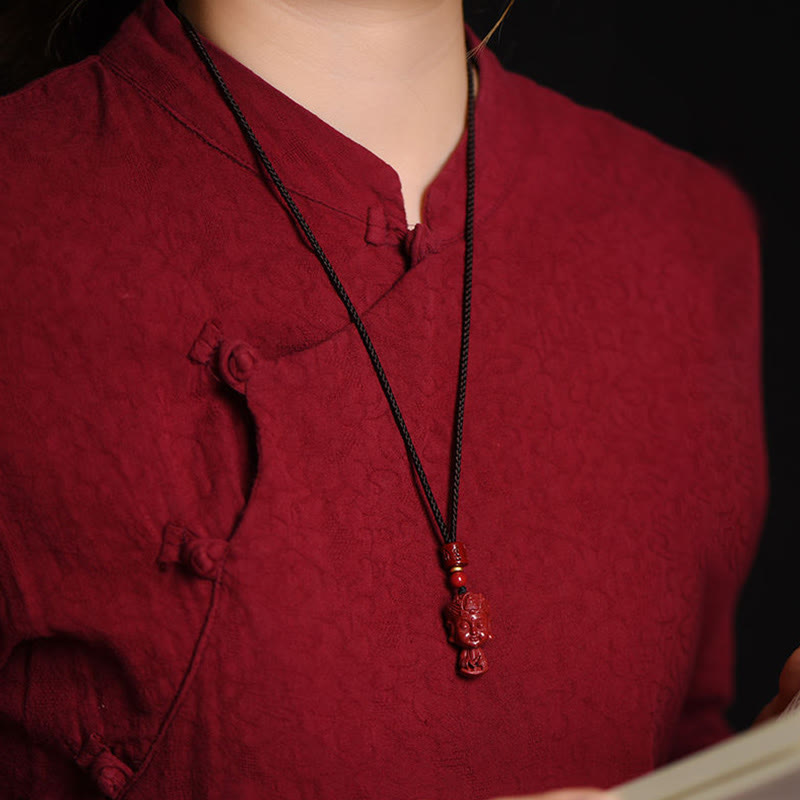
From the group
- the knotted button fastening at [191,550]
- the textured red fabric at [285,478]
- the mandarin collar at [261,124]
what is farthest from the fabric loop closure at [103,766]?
the mandarin collar at [261,124]

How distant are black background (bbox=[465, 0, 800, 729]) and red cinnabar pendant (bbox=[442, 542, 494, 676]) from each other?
518 mm

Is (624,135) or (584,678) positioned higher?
(624,135)

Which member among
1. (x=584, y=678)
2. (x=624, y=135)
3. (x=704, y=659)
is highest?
(x=624, y=135)

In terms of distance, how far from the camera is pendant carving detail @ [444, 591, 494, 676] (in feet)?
2.25

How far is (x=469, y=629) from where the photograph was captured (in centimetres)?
69

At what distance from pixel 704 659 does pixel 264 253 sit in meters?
0.49

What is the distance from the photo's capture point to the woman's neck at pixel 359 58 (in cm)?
73

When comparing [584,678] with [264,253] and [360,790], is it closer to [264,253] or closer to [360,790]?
[360,790]

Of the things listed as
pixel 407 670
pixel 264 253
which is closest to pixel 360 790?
pixel 407 670

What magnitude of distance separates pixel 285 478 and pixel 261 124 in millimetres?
235

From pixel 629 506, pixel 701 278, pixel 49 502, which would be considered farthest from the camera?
pixel 701 278

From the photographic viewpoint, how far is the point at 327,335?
72cm

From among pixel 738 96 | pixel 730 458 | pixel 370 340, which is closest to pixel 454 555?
pixel 370 340

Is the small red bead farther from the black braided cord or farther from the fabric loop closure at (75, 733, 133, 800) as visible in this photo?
the fabric loop closure at (75, 733, 133, 800)
